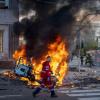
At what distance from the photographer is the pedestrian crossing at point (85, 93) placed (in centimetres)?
1369

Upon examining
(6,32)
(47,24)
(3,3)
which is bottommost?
(47,24)

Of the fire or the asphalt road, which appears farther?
the fire

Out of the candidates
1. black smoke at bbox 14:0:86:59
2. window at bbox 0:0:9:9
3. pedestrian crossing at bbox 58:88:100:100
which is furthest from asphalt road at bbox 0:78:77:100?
window at bbox 0:0:9:9

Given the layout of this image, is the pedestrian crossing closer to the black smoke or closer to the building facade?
the black smoke

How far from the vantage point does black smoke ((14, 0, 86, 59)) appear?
62.1 ft

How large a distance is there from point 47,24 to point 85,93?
5344 mm

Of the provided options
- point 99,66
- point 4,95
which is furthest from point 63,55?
point 99,66

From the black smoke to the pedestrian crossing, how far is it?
3.77m

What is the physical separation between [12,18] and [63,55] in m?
8.38

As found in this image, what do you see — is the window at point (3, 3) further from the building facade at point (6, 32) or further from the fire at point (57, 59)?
the fire at point (57, 59)

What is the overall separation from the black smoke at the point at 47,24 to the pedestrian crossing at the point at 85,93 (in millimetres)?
3775

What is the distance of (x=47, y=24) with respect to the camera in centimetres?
1930

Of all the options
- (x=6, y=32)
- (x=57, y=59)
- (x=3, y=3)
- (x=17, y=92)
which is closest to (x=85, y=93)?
(x=17, y=92)

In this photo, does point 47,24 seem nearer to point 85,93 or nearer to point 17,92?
point 17,92
